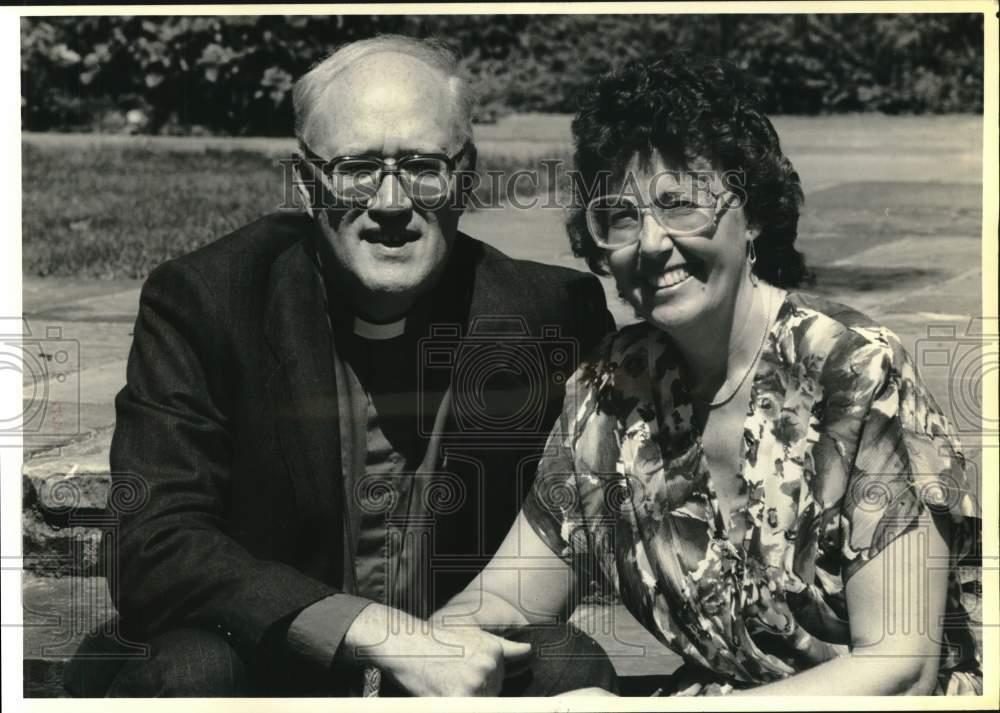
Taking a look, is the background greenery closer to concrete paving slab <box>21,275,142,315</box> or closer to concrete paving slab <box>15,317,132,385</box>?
concrete paving slab <box>21,275,142,315</box>

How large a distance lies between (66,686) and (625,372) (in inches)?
70.3

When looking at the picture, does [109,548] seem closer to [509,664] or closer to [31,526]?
[31,526]

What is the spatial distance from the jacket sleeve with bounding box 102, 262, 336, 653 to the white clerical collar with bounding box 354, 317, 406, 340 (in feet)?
1.22

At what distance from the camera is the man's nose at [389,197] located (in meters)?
4.00

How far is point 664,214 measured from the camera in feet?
13.0

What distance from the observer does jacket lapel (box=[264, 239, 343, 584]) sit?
13.2 feet

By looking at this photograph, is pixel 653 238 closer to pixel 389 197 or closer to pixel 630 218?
pixel 630 218

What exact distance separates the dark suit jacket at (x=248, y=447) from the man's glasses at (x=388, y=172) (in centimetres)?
14

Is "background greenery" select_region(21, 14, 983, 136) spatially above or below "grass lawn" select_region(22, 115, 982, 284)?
above

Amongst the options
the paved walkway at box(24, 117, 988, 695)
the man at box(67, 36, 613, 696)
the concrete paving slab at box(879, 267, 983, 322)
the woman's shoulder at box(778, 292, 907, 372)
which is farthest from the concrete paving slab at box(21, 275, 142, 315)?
the concrete paving slab at box(879, 267, 983, 322)

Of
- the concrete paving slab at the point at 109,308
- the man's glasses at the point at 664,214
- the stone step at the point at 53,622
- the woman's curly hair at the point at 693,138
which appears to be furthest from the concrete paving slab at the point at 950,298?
the stone step at the point at 53,622

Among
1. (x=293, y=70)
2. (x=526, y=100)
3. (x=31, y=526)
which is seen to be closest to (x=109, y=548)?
(x=31, y=526)

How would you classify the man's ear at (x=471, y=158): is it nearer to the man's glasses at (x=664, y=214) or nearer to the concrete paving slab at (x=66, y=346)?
the man's glasses at (x=664, y=214)


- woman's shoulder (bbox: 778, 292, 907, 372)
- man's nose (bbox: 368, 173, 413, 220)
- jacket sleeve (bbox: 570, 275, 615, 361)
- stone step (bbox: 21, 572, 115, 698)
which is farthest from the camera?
stone step (bbox: 21, 572, 115, 698)
